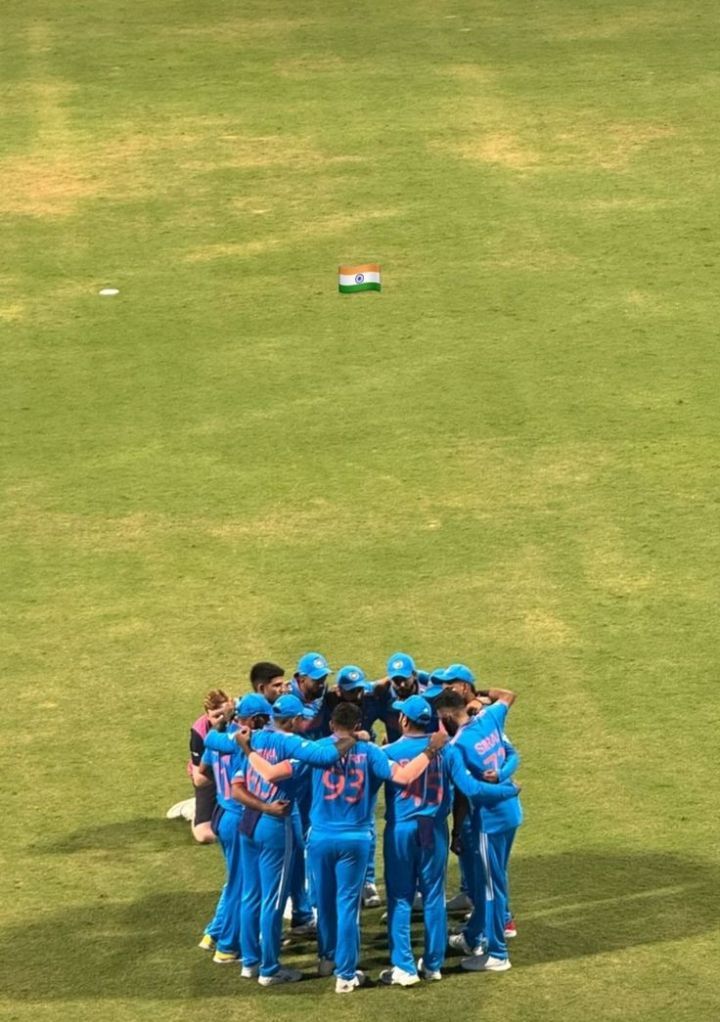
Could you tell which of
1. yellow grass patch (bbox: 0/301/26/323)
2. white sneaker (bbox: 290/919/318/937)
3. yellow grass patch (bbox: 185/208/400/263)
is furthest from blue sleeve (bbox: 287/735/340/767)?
yellow grass patch (bbox: 185/208/400/263)

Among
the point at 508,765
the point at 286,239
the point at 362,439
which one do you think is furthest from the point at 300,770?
the point at 286,239

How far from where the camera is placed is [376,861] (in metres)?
14.8

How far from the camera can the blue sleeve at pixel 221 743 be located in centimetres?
1299

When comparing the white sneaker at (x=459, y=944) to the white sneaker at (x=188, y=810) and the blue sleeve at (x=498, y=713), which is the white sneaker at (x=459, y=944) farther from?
the white sneaker at (x=188, y=810)

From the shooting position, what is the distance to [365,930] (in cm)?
1375

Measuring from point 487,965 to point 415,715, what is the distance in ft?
5.56

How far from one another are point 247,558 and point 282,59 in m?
13.9

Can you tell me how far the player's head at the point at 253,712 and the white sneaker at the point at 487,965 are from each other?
6.45 feet

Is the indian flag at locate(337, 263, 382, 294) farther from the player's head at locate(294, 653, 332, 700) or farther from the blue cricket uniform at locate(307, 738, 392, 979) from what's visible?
the blue cricket uniform at locate(307, 738, 392, 979)

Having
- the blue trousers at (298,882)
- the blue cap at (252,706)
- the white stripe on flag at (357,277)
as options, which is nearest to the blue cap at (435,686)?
the blue cap at (252,706)

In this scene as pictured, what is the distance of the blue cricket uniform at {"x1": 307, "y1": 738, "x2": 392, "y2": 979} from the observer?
12711 millimetres

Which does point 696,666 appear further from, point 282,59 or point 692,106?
point 282,59

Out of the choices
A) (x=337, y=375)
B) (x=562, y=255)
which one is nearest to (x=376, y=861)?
(x=337, y=375)

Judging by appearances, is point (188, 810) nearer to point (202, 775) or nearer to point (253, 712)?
point (202, 775)
